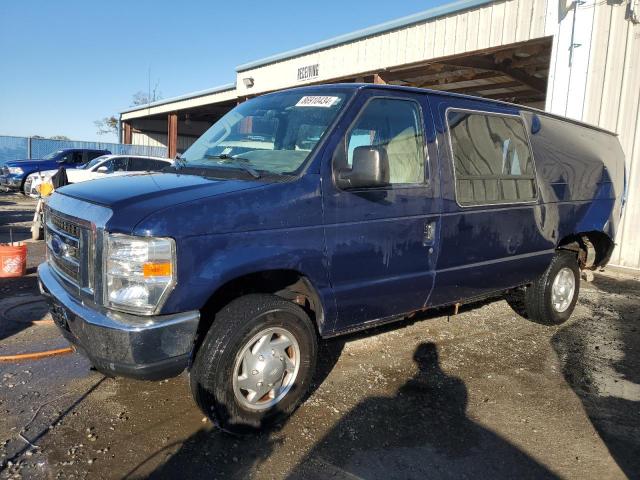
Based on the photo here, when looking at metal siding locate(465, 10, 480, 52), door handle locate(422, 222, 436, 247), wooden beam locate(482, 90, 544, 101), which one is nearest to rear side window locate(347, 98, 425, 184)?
door handle locate(422, 222, 436, 247)

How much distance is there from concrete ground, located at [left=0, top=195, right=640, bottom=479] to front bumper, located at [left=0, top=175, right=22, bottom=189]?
17.3 metres

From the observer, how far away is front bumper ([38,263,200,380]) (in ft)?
8.86

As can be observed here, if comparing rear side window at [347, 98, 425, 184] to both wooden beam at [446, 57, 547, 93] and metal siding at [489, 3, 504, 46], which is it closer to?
metal siding at [489, 3, 504, 46]

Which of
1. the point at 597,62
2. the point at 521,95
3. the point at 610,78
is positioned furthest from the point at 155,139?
the point at 610,78

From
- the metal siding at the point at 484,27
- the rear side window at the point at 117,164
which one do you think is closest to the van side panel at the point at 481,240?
the metal siding at the point at 484,27

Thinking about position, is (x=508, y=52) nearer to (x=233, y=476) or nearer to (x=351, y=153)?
(x=351, y=153)

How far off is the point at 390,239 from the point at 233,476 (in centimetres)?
178

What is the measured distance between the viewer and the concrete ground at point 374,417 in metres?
2.94

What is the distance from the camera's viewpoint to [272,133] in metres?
3.79

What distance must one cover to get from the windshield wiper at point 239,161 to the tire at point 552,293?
3437mm

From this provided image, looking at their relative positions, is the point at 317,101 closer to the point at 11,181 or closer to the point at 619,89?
the point at 619,89

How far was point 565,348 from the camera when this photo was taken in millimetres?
5082

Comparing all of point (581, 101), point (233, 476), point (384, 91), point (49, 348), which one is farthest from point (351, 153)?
point (581, 101)

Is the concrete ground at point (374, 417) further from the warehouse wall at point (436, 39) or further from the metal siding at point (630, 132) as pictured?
the warehouse wall at point (436, 39)
